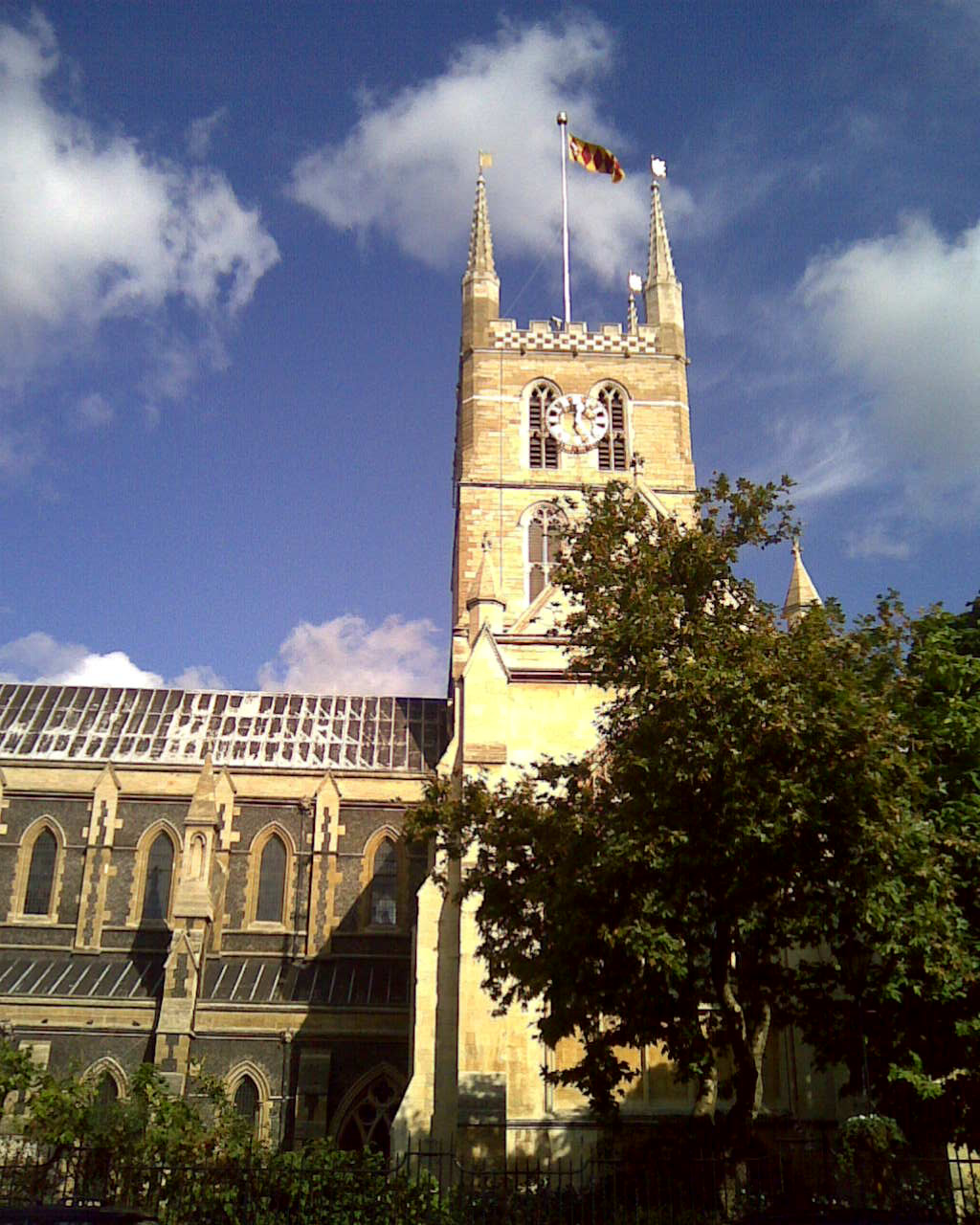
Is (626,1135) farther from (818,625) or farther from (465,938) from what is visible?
(818,625)

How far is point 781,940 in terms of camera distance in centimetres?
1446

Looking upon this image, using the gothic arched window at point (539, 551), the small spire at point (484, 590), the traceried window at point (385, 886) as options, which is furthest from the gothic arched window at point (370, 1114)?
the gothic arched window at point (539, 551)

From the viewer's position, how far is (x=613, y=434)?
128 ft

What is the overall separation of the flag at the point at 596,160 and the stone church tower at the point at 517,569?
200 cm

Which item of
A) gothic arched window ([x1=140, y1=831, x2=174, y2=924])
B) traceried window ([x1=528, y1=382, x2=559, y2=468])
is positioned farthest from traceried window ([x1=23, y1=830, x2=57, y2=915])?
traceried window ([x1=528, y1=382, x2=559, y2=468])

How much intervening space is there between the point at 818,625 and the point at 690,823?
3107 millimetres

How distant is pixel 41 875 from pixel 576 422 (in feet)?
70.3

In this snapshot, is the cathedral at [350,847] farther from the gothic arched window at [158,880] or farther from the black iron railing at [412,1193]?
the black iron railing at [412,1193]

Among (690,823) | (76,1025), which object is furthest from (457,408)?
(690,823)

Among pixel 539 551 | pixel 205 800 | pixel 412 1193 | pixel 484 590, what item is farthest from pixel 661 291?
pixel 412 1193

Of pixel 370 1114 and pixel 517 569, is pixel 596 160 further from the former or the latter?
pixel 370 1114

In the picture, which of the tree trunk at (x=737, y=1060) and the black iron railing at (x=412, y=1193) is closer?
the black iron railing at (x=412, y=1193)

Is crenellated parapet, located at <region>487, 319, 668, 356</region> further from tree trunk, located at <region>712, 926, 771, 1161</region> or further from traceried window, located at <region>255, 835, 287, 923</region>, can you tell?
tree trunk, located at <region>712, 926, 771, 1161</region>

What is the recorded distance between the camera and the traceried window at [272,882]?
31.7 metres
